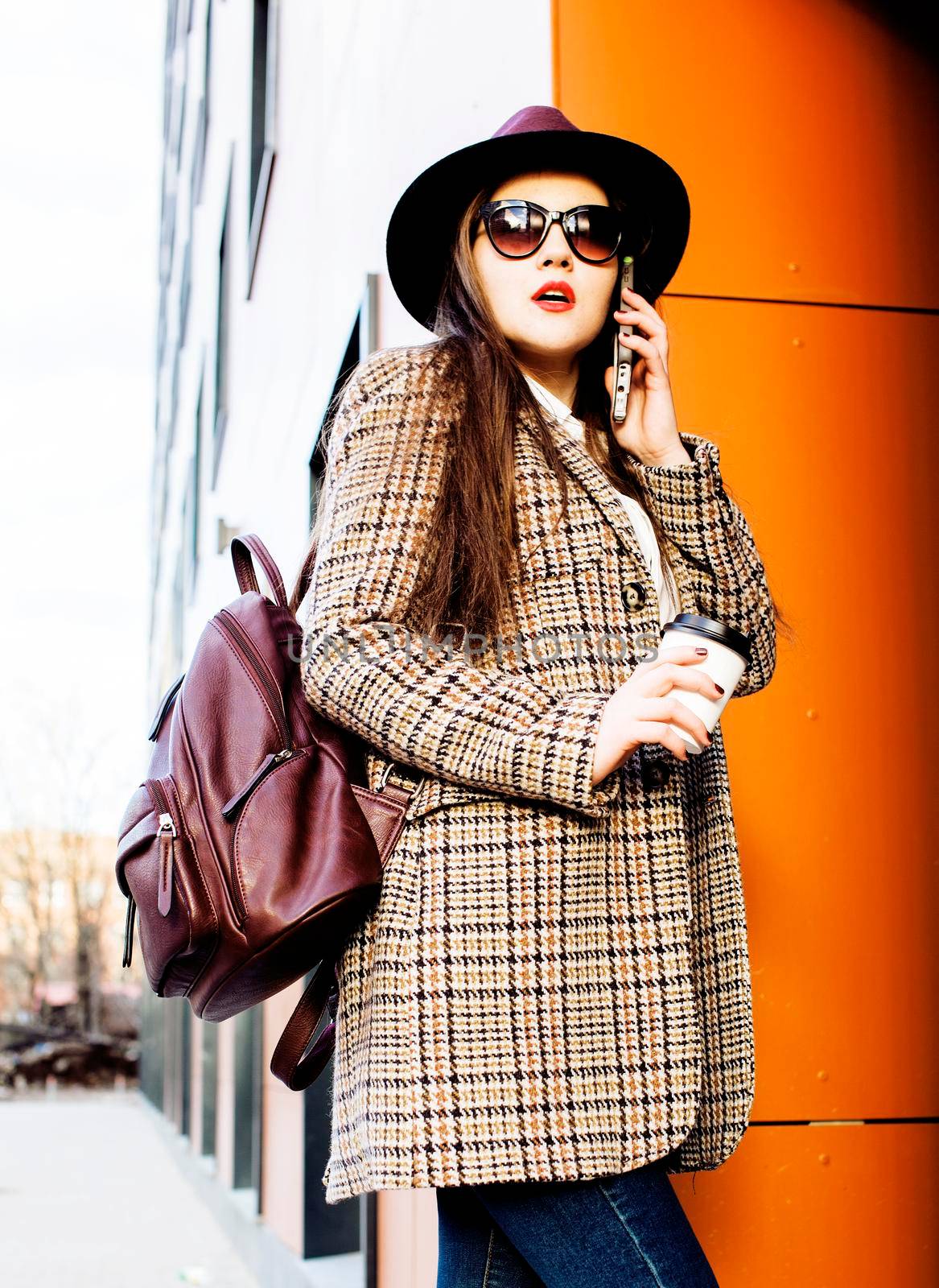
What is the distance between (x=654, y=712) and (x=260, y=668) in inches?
20.9

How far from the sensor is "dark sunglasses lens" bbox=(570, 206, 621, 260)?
6.50ft

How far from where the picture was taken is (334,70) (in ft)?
19.2

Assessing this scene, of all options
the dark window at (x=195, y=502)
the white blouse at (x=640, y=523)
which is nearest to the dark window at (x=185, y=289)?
the dark window at (x=195, y=502)

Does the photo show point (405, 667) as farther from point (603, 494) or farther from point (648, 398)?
point (648, 398)

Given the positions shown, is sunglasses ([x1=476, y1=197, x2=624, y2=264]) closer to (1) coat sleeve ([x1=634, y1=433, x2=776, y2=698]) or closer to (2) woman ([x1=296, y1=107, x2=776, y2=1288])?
(2) woman ([x1=296, y1=107, x2=776, y2=1288])

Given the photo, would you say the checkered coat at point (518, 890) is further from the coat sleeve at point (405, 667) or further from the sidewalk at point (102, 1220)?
the sidewalk at point (102, 1220)

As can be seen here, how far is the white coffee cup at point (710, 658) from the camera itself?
1.47m

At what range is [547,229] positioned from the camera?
197cm

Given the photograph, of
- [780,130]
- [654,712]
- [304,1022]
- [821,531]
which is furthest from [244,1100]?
[654,712]

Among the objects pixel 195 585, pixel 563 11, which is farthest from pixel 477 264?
pixel 195 585

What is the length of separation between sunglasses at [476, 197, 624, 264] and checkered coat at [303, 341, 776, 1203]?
34 centimetres

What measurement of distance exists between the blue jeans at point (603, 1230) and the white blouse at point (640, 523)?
A: 0.67 meters

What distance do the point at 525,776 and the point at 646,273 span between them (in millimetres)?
1168

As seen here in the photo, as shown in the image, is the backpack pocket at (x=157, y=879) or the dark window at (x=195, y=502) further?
the dark window at (x=195, y=502)
